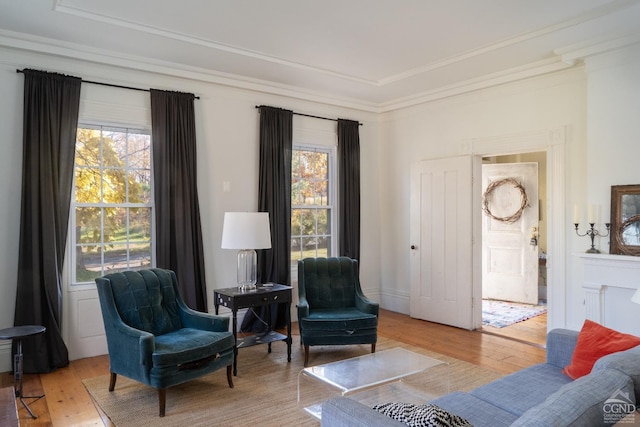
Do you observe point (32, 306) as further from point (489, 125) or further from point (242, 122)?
point (489, 125)

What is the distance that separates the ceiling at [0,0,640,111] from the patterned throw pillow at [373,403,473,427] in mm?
2898

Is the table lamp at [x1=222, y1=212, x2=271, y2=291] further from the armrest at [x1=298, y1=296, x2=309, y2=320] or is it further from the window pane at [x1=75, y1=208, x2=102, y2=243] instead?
the window pane at [x1=75, y1=208, x2=102, y2=243]

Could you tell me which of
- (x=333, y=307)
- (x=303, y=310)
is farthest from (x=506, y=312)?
(x=303, y=310)

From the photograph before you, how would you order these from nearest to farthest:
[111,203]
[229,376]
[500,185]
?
[229,376], [111,203], [500,185]

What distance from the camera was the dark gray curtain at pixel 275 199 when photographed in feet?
17.1

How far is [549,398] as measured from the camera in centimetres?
157

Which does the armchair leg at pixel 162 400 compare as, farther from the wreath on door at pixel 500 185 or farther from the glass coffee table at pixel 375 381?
the wreath on door at pixel 500 185

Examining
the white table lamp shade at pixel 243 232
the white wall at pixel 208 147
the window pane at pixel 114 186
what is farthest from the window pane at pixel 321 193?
the window pane at pixel 114 186

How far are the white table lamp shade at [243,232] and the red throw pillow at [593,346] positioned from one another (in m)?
2.59

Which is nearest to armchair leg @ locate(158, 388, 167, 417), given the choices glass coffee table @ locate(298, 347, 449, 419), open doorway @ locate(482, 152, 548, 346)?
glass coffee table @ locate(298, 347, 449, 419)

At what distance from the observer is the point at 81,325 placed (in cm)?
423

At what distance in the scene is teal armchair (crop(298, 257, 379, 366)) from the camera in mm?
4133

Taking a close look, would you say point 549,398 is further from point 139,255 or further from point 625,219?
point 139,255

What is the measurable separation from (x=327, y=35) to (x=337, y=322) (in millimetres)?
2617
